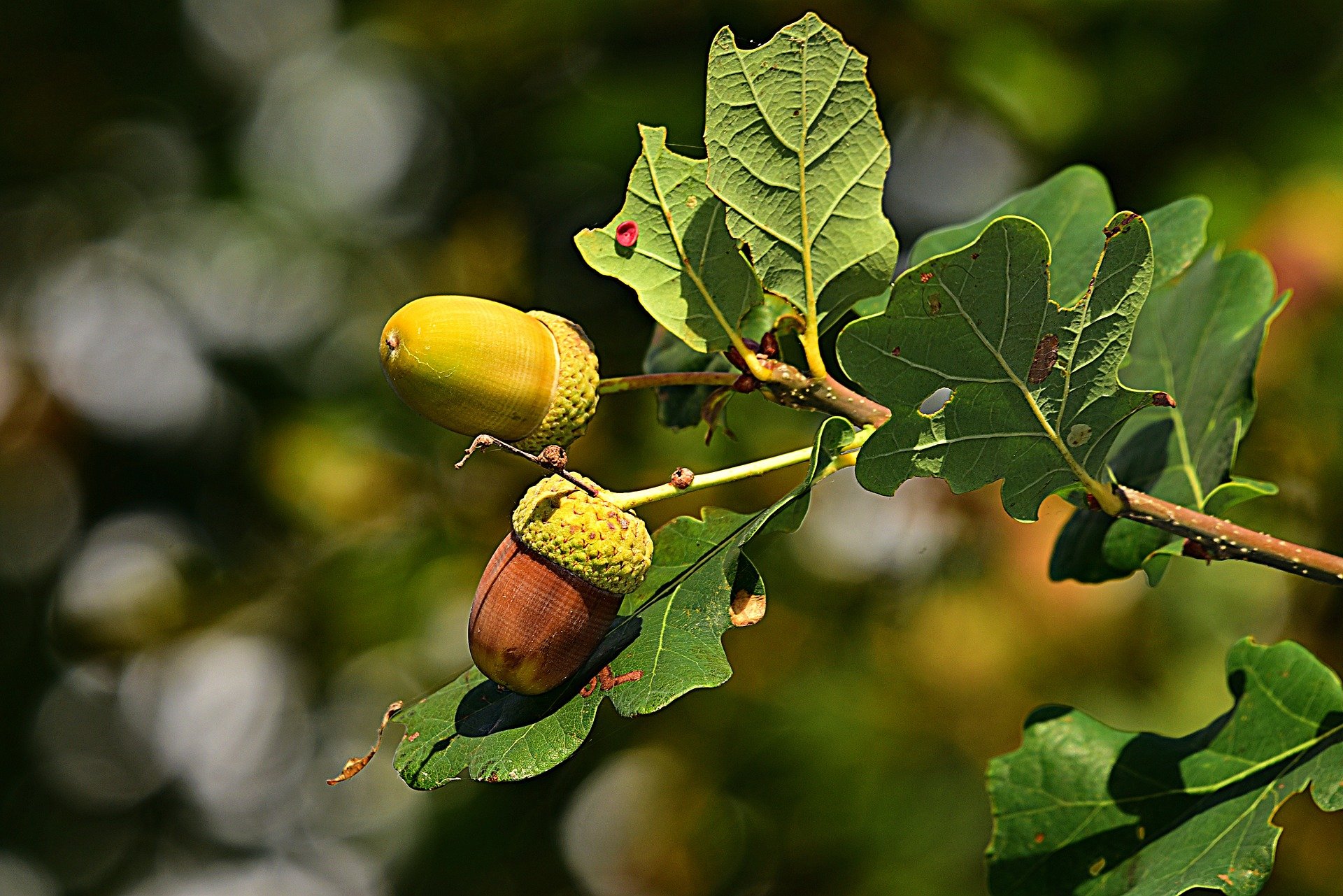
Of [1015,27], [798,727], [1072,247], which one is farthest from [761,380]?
[1015,27]

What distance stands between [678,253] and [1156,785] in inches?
21.9

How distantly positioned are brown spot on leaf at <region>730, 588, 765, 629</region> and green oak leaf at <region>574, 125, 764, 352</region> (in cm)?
16

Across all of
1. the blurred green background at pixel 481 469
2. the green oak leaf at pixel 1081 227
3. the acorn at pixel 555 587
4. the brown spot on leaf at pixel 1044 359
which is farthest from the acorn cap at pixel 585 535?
the blurred green background at pixel 481 469

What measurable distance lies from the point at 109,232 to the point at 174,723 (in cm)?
161

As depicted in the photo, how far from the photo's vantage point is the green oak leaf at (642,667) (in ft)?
1.94

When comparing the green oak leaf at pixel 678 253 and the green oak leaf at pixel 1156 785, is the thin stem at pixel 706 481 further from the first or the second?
the green oak leaf at pixel 1156 785

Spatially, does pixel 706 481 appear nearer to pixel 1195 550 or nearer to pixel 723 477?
pixel 723 477

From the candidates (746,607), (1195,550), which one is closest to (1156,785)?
(1195,550)

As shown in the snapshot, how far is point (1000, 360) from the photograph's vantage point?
611 millimetres

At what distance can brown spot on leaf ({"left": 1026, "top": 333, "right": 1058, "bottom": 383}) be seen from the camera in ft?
2.00

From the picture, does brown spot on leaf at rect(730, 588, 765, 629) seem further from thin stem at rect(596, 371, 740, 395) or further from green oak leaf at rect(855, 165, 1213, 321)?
green oak leaf at rect(855, 165, 1213, 321)

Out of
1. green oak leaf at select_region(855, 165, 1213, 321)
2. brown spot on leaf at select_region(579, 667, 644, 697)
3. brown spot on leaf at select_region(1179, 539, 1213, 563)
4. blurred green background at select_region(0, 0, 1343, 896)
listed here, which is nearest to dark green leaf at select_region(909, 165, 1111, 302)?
green oak leaf at select_region(855, 165, 1213, 321)

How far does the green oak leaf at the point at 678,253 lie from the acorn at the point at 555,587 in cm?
13

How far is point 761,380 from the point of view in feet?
2.24
